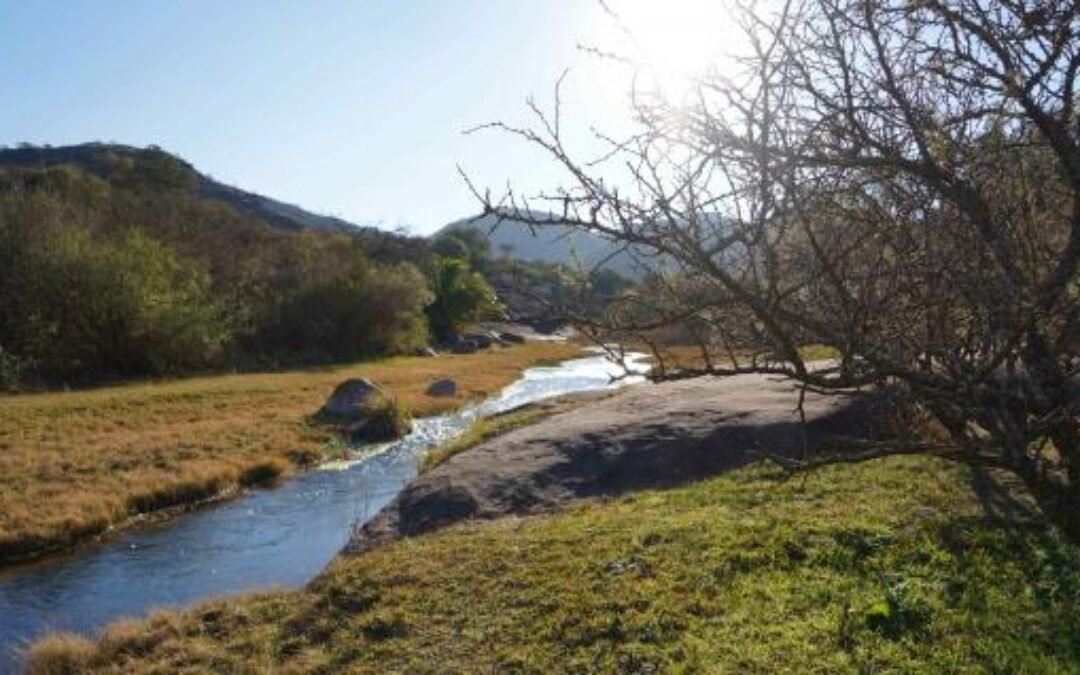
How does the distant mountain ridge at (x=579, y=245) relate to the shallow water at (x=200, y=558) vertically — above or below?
above

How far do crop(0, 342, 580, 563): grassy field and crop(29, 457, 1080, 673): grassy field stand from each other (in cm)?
865

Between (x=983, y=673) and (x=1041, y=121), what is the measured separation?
4281 millimetres

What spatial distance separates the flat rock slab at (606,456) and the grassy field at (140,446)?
7.75 m

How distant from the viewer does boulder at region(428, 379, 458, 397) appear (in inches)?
1532

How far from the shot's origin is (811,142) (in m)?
3.71

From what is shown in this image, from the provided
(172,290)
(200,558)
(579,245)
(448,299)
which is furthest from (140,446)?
(448,299)

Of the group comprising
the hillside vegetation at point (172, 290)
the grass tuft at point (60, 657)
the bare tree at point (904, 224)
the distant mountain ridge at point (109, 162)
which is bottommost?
the grass tuft at point (60, 657)

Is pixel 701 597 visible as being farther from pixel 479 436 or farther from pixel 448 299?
pixel 448 299

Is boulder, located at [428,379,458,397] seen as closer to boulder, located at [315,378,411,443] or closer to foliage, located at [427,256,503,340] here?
boulder, located at [315,378,411,443]

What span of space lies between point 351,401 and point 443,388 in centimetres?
794

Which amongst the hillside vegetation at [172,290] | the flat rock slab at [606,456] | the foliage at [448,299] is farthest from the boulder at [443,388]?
the foliage at [448,299]

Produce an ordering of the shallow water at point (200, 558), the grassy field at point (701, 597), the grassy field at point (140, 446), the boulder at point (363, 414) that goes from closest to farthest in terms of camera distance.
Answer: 1. the grassy field at point (701, 597)
2. the shallow water at point (200, 558)
3. the grassy field at point (140, 446)
4. the boulder at point (363, 414)

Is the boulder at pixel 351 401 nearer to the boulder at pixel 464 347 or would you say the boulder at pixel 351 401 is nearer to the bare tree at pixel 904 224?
the bare tree at pixel 904 224

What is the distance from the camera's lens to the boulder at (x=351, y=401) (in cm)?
3098
